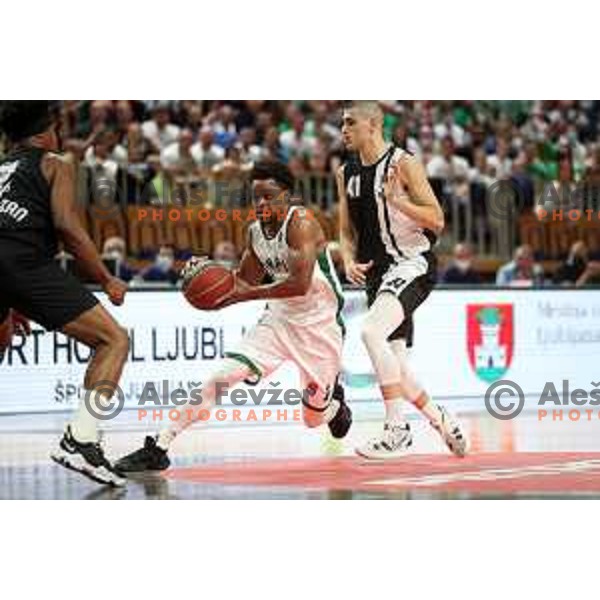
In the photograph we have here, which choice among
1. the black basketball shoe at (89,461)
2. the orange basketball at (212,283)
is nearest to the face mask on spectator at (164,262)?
the orange basketball at (212,283)

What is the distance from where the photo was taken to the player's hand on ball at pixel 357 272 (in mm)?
9508

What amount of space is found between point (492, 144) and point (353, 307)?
3.61 meters

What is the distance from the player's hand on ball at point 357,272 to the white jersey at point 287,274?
0.10m

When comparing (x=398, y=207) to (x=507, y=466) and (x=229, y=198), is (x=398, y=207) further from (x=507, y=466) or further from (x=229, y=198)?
(x=507, y=466)

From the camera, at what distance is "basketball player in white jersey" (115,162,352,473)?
9.48 metres

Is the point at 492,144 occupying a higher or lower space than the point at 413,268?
higher

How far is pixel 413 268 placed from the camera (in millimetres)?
9602

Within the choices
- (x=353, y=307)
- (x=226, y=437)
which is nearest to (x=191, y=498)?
(x=226, y=437)

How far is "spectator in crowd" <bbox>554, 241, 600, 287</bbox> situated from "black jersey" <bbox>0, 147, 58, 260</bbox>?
388cm

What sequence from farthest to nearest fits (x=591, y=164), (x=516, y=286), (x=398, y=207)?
1. (x=516, y=286)
2. (x=591, y=164)
3. (x=398, y=207)

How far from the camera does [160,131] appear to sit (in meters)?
11.1

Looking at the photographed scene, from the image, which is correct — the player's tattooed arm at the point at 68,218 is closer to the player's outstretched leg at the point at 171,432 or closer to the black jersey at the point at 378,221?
the player's outstretched leg at the point at 171,432

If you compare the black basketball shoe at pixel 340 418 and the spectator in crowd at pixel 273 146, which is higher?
the spectator in crowd at pixel 273 146

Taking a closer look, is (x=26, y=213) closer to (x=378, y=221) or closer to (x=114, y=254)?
(x=114, y=254)
